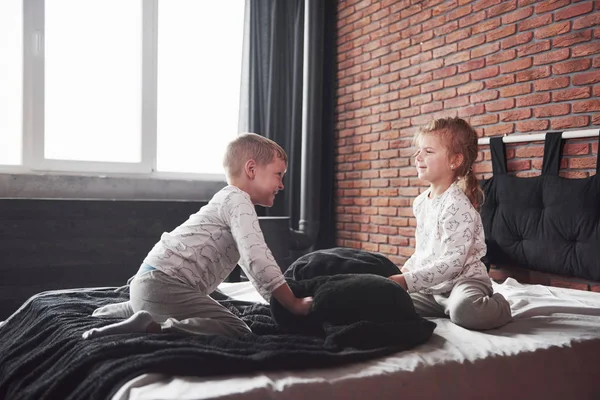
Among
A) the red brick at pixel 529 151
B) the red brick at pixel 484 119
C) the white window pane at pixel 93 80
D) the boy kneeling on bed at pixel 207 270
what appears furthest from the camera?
the white window pane at pixel 93 80

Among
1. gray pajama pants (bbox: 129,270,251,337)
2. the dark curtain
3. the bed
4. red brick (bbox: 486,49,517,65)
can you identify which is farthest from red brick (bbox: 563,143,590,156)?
the dark curtain

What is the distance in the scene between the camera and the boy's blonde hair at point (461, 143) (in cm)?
193

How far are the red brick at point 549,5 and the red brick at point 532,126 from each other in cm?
57

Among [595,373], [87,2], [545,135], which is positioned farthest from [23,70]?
[595,373]

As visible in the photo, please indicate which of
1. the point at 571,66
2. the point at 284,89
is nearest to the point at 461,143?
the point at 571,66

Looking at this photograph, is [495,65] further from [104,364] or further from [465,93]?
[104,364]

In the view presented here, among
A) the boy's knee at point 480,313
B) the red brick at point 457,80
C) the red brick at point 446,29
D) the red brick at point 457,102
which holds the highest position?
the red brick at point 446,29

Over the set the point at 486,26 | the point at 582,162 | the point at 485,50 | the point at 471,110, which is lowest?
the point at 582,162

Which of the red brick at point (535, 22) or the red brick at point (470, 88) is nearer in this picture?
the red brick at point (535, 22)

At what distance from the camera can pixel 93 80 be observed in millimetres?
3756

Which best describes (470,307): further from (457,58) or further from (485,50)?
(457,58)

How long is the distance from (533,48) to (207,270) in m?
2.11

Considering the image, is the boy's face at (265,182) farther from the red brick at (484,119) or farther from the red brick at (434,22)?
the red brick at (434,22)

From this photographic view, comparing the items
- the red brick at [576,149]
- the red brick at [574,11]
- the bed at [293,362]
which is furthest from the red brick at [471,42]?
the bed at [293,362]
